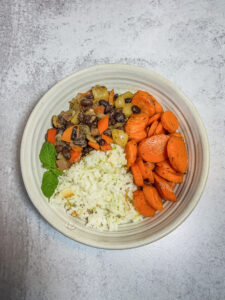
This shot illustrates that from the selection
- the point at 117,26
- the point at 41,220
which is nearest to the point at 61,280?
the point at 41,220

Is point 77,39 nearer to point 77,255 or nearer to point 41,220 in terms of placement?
point 41,220

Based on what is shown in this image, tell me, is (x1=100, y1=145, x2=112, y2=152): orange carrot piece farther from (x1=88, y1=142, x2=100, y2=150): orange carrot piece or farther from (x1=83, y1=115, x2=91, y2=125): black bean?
(x1=83, y1=115, x2=91, y2=125): black bean

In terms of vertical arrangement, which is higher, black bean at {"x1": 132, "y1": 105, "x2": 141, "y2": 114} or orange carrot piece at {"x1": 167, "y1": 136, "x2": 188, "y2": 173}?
black bean at {"x1": 132, "y1": 105, "x2": 141, "y2": 114}

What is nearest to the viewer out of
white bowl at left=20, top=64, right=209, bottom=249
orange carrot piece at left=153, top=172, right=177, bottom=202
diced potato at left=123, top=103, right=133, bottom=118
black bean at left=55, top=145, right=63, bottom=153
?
white bowl at left=20, top=64, right=209, bottom=249

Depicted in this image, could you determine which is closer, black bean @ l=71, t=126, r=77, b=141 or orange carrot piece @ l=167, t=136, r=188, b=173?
orange carrot piece @ l=167, t=136, r=188, b=173

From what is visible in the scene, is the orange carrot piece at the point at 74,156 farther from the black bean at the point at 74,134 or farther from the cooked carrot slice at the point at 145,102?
the cooked carrot slice at the point at 145,102

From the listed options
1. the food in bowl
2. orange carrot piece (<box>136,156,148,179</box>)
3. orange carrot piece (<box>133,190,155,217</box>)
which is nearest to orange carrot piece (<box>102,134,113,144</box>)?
the food in bowl

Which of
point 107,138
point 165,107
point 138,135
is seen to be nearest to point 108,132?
point 107,138

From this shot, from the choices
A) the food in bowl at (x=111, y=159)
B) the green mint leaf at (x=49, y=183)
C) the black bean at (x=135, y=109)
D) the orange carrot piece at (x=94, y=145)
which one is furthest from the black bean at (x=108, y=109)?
the green mint leaf at (x=49, y=183)
